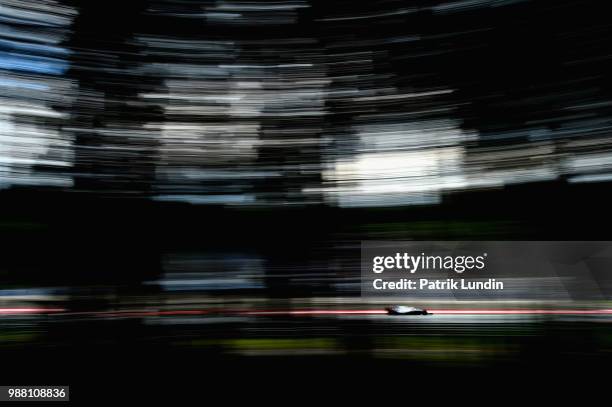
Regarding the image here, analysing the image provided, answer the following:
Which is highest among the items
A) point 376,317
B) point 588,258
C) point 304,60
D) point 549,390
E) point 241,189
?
point 304,60

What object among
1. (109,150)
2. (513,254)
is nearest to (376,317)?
(513,254)

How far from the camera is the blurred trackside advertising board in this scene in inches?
85.6

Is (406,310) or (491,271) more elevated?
(491,271)

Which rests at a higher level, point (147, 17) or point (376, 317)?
point (147, 17)

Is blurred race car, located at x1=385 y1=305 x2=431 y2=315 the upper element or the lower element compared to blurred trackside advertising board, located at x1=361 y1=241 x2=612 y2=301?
lower

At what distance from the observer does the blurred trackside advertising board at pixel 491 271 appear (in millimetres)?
2174

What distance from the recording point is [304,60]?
9.00 feet

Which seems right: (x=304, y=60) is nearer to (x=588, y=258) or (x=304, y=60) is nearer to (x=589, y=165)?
(x=589, y=165)

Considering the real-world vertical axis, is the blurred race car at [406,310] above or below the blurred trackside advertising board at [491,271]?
below

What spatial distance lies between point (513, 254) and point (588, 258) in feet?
0.98

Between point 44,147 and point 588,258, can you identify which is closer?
point 588,258

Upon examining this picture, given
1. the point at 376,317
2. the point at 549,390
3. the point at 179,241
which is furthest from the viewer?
the point at 179,241

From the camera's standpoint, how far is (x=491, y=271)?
2.21 metres

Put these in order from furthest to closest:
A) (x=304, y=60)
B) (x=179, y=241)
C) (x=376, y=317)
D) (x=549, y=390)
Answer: (x=304, y=60), (x=179, y=241), (x=376, y=317), (x=549, y=390)
